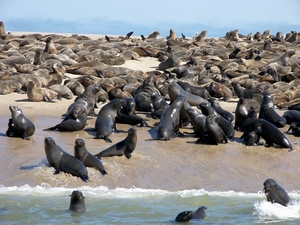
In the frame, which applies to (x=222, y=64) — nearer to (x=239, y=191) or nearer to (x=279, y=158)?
(x=279, y=158)

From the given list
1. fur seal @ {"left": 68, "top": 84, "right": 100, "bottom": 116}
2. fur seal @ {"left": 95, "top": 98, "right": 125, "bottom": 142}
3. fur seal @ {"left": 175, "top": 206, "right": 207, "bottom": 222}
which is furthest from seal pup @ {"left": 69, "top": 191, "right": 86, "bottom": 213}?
fur seal @ {"left": 68, "top": 84, "right": 100, "bottom": 116}

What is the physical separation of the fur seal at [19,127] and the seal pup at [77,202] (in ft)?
9.34

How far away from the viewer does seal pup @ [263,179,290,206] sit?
6.84 m

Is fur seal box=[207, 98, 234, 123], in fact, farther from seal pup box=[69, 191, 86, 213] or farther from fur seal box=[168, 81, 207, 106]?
seal pup box=[69, 191, 86, 213]

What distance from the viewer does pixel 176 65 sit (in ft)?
60.4

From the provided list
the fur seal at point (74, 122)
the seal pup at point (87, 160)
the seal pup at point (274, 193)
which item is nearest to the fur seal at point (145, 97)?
the fur seal at point (74, 122)

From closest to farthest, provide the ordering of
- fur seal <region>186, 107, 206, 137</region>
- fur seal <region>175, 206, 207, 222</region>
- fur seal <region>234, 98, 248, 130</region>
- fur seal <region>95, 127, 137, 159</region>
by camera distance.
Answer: fur seal <region>175, 206, 207, 222</region>
fur seal <region>95, 127, 137, 159</region>
fur seal <region>186, 107, 206, 137</region>
fur seal <region>234, 98, 248, 130</region>

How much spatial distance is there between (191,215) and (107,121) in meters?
4.08

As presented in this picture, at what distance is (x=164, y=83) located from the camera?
13.8m

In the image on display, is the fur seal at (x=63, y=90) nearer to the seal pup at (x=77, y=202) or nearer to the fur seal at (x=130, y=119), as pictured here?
the fur seal at (x=130, y=119)

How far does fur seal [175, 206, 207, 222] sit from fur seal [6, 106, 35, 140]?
3606 mm

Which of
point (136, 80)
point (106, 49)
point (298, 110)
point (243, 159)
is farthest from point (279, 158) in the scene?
point (106, 49)

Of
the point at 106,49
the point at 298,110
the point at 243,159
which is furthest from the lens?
the point at 106,49

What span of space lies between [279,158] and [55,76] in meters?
7.23
